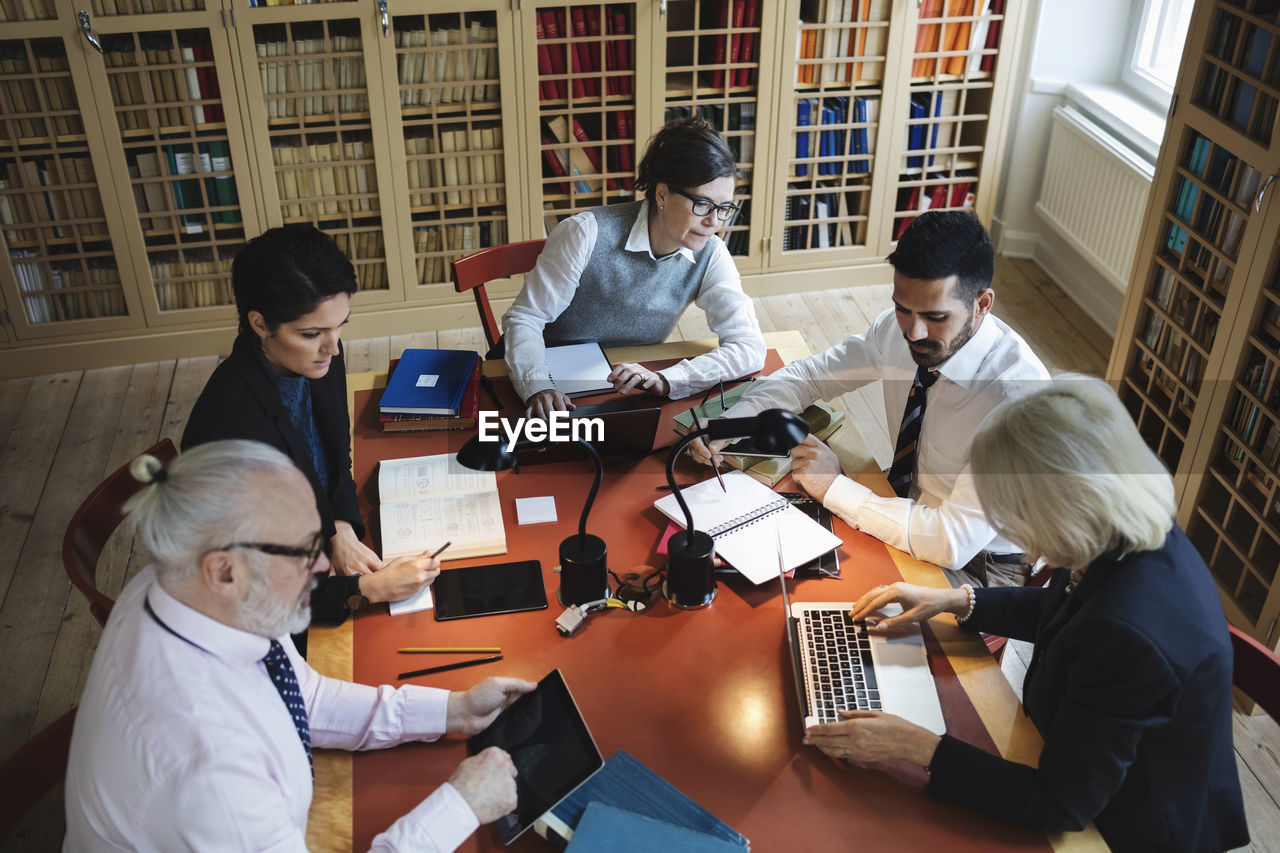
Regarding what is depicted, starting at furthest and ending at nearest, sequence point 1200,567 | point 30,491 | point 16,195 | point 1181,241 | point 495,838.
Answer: point 16,195
point 30,491
point 1181,241
point 1200,567
point 495,838

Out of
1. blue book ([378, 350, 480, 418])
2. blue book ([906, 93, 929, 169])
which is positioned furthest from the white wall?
blue book ([378, 350, 480, 418])

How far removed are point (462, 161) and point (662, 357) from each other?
1977 millimetres

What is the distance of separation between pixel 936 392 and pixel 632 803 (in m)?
1.24

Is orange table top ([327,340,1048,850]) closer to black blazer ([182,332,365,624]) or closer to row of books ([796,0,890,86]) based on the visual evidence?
black blazer ([182,332,365,624])

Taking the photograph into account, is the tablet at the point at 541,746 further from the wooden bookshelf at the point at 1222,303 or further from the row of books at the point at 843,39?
the row of books at the point at 843,39

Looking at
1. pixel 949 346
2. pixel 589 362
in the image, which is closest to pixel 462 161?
pixel 589 362

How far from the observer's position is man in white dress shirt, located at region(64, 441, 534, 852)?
52.5 inches

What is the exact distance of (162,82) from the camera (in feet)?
13.1

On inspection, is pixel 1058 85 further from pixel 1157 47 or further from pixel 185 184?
pixel 185 184

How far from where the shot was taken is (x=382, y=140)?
4250mm

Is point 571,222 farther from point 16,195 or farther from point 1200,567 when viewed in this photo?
point 16,195

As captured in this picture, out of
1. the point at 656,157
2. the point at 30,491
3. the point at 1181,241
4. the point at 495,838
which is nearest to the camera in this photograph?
the point at 495,838

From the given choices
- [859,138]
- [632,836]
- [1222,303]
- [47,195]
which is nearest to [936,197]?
[859,138]

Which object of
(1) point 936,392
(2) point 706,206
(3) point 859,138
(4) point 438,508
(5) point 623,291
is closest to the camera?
(4) point 438,508
